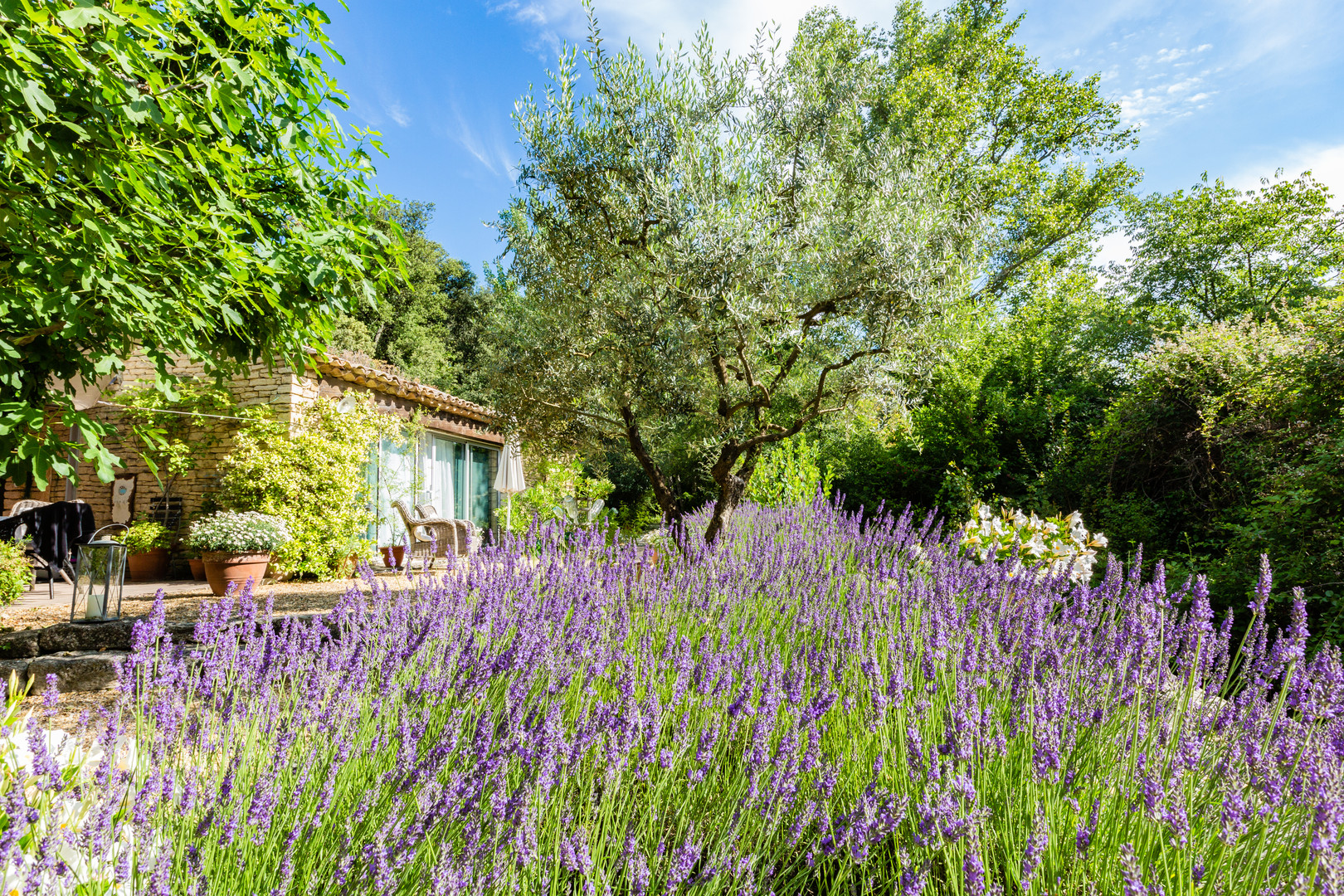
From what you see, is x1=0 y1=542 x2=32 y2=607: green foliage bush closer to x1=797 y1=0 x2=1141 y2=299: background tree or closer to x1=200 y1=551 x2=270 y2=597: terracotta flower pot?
x1=200 y1=551 x2=270 y2=597: terracotta flower pot

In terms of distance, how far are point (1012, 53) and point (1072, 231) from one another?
527 cm

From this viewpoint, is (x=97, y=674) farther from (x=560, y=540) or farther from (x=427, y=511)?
(x=427, y=511)

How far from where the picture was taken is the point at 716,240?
4.47 meters

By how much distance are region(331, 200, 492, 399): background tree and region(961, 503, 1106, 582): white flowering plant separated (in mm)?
19070

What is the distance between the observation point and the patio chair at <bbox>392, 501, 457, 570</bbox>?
8828 millimetres

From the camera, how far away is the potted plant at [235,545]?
7.39 m

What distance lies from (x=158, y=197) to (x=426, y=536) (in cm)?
695

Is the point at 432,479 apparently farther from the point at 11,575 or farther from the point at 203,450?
the point at 11,575

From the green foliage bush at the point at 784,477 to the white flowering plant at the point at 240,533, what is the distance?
21.8 ft

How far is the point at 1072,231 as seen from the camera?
17.8 m

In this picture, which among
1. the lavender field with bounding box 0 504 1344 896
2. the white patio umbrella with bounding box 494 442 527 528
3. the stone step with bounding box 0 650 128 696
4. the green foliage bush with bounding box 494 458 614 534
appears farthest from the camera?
the white patio umbrella with bounding box 494 442 527 528

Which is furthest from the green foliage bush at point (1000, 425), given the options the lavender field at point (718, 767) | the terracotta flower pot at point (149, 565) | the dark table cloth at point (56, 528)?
the dark table cloth at point (56, 528)

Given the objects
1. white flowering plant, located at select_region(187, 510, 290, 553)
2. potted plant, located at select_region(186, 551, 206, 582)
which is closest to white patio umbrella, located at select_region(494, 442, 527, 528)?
white flowering plant, located at select_region(187, 510, 290, 553)

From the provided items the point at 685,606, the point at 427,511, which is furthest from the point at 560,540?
the point at 427,511
